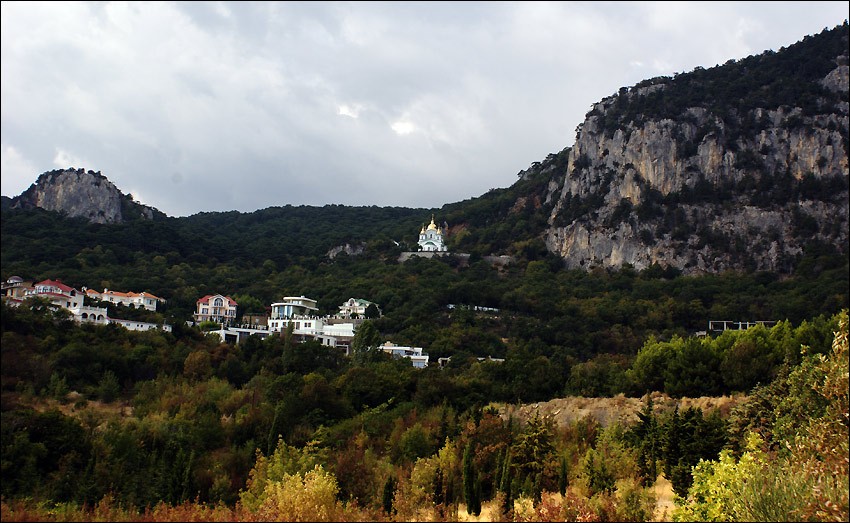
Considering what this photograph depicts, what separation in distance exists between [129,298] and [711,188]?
60566 millimetres

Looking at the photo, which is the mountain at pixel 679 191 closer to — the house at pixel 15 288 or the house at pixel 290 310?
the house at pixel 15 288

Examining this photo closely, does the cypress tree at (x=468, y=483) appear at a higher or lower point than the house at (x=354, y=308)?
lower

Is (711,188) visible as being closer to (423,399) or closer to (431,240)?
(431,240)

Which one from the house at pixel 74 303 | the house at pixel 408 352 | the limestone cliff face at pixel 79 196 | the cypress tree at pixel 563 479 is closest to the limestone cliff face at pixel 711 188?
the house at pixel 408 352

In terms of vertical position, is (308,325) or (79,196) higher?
(79,196)

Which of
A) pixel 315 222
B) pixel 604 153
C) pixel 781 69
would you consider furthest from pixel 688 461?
pixel 315 222

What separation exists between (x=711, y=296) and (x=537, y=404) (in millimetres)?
34226

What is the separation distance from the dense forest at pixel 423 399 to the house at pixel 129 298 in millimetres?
2155

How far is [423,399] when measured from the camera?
122 feet

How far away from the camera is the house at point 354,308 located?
208 ft

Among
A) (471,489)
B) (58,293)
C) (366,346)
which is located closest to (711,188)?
(366,346)

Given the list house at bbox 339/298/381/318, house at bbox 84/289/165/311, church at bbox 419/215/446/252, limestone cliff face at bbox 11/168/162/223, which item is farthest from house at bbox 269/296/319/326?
limestone cliff face at bbox 11/168/162/223

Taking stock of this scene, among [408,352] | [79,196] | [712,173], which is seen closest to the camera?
→ [408,352]

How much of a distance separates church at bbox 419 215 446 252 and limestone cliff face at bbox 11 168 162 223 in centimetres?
3343
